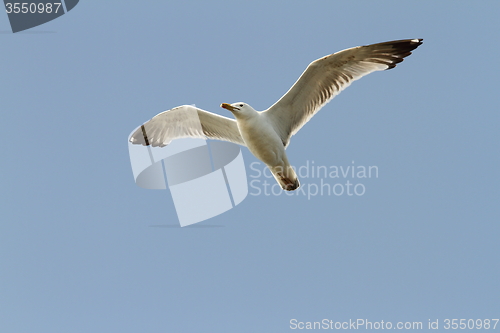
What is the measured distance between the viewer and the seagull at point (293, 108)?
28.7 ft

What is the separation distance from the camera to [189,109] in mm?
9633

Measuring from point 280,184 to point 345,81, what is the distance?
1941 mm

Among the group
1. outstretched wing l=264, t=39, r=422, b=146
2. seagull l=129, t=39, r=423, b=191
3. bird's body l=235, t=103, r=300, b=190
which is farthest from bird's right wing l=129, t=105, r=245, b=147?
outstretched wing l=264, t=39, r=422, b=146

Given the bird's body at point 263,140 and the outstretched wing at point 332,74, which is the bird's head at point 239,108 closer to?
the bird's body at point 263,140

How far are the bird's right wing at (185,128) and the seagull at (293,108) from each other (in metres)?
0.02

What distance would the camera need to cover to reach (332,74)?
8883mm

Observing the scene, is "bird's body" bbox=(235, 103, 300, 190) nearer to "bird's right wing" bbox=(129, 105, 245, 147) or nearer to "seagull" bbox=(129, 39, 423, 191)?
"seagull" bbox=(129, 39, 423, 191)

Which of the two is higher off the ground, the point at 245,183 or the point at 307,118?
the point at 307,118

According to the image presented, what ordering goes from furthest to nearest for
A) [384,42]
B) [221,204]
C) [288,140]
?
1. [221,204]
2. [288,140]
3. [384,42]

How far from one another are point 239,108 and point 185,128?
1613 millimetres

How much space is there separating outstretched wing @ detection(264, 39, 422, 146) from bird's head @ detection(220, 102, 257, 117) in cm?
40

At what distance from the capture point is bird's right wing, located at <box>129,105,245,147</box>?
31.5 ft

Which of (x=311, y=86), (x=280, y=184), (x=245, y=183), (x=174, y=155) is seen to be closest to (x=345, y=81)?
(x=311, y=86)

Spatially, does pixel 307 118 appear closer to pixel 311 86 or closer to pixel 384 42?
pixel 311 86
